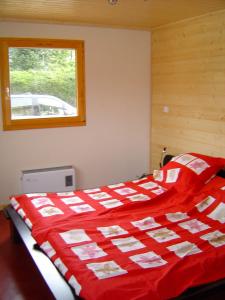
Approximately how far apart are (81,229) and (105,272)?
26.7 inches

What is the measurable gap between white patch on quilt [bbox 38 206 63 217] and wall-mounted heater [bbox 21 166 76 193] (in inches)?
46.8

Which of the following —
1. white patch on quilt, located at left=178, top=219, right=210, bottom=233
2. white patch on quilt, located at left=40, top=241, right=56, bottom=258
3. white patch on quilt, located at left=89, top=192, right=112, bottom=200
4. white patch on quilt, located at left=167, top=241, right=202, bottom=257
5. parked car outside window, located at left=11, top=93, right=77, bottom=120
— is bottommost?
white patch on quilt, located at left=40, top=241, right=56, bottom=258

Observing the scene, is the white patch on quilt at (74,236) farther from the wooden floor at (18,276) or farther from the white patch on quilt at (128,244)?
the wooden floor at (18,276)

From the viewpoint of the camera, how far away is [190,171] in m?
3.70

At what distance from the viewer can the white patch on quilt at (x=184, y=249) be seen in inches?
98.3

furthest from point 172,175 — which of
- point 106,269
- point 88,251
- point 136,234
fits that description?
point 106,269

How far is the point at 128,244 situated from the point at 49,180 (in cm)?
210

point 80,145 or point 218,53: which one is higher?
point 218,53

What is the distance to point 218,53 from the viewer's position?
12.6ft

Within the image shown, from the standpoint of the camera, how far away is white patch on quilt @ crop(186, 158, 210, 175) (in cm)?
366

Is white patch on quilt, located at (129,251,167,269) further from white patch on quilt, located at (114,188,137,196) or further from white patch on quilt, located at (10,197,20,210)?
white patch on quilt, located at (10,197,20,210)

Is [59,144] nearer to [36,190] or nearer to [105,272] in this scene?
[36,190]

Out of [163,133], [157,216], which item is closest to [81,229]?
[157,216]

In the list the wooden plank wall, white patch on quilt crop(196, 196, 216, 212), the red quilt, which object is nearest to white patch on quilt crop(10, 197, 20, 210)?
the red quilt
